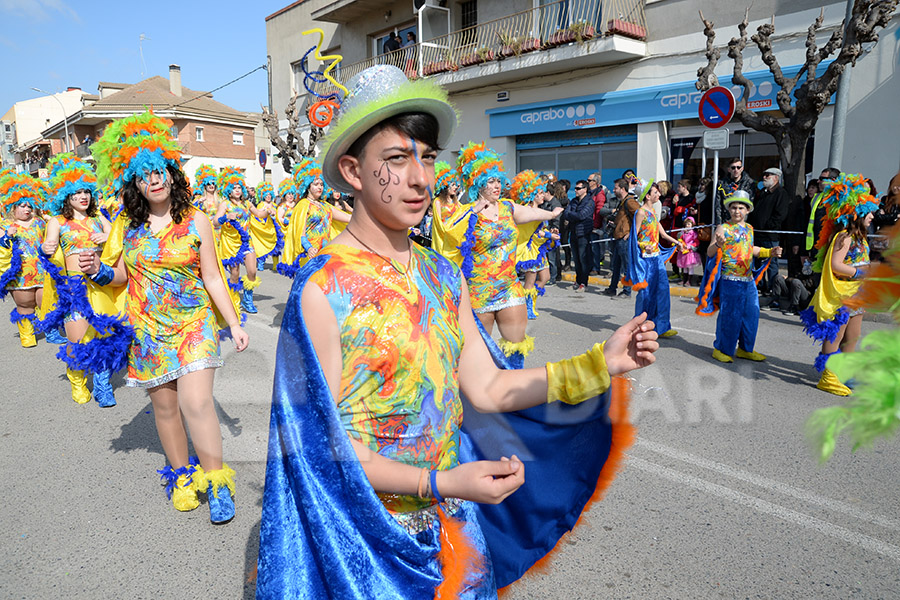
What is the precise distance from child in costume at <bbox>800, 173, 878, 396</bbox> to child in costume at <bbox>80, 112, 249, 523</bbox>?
5.15 meters

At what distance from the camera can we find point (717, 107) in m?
9.47

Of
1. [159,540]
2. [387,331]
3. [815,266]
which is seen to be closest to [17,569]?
[159,540]

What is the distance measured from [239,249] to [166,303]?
651cm

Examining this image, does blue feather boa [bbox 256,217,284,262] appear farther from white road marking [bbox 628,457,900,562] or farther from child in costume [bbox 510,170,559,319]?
white road marking [bbox 628,457,900,562]

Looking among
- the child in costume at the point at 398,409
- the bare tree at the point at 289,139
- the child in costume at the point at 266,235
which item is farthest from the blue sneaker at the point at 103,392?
the bare tree at the point at 289,139

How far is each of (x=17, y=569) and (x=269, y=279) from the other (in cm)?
1095

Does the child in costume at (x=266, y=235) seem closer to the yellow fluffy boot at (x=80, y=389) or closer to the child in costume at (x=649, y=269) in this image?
the yellow fluffy boot at (x=80, y=389)

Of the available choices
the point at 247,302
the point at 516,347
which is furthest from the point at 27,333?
the point at 516,347

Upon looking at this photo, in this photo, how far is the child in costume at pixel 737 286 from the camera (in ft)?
22.1

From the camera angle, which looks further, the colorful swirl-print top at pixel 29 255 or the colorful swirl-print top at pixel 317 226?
the colorful swirl-print top at pixel 29 255

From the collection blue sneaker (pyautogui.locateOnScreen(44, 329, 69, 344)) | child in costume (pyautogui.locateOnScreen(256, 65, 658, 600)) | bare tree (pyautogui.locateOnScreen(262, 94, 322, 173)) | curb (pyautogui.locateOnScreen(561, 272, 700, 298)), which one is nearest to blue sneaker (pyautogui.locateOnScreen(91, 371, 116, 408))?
blue sneaker (pyautogui.locateOnScreen(44, 329, 69, 344))

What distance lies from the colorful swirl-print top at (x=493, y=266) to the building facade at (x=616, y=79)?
799 cm

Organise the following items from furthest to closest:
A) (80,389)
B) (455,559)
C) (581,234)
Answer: (581,234)
(80,389)
(455,559)

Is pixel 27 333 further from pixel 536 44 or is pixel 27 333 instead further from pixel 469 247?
pixel 536 44
